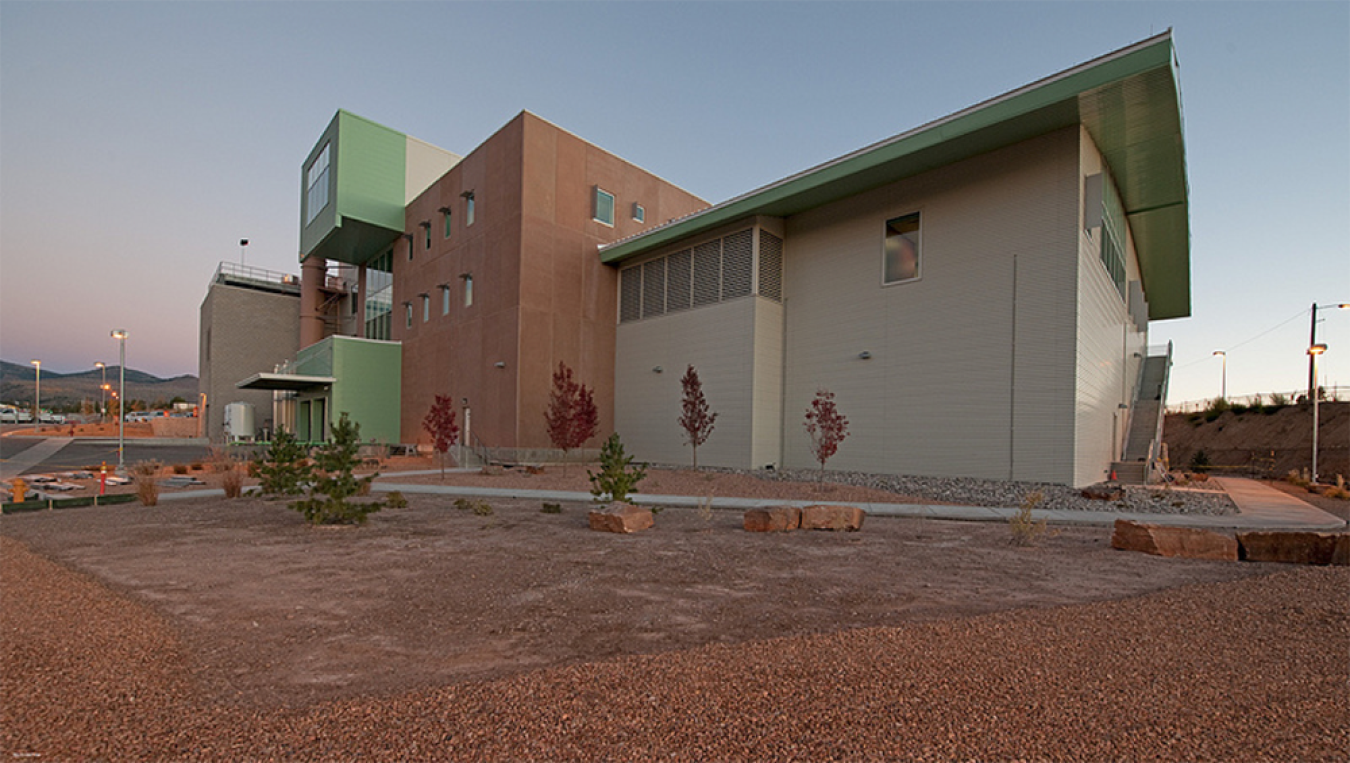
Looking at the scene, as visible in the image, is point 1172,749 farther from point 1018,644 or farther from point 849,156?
point 849,156

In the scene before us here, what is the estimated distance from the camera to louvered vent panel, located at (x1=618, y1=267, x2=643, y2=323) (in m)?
24.2

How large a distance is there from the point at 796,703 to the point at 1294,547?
7.34 m

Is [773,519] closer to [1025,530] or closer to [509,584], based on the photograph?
[1025,530]

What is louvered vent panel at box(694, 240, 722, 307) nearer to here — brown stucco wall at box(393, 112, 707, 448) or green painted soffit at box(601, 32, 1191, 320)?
green painted soffit at box(601, 32, 1191, 320)

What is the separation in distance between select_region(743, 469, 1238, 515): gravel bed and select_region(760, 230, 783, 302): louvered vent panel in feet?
21.6

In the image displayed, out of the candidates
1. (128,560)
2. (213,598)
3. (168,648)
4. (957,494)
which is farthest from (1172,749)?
(957,494)

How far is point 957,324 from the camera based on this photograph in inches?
631

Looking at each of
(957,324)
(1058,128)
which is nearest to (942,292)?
(957,324)

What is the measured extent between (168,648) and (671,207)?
1041 inches

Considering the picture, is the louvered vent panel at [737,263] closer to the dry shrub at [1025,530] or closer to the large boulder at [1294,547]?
Result: the dry shrub at [1025,530]

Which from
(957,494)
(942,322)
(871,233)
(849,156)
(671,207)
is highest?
(671,207)

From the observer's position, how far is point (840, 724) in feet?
9.52

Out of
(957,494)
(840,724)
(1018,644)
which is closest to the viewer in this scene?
(840,724)

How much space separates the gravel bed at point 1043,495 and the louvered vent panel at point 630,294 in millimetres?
11077
